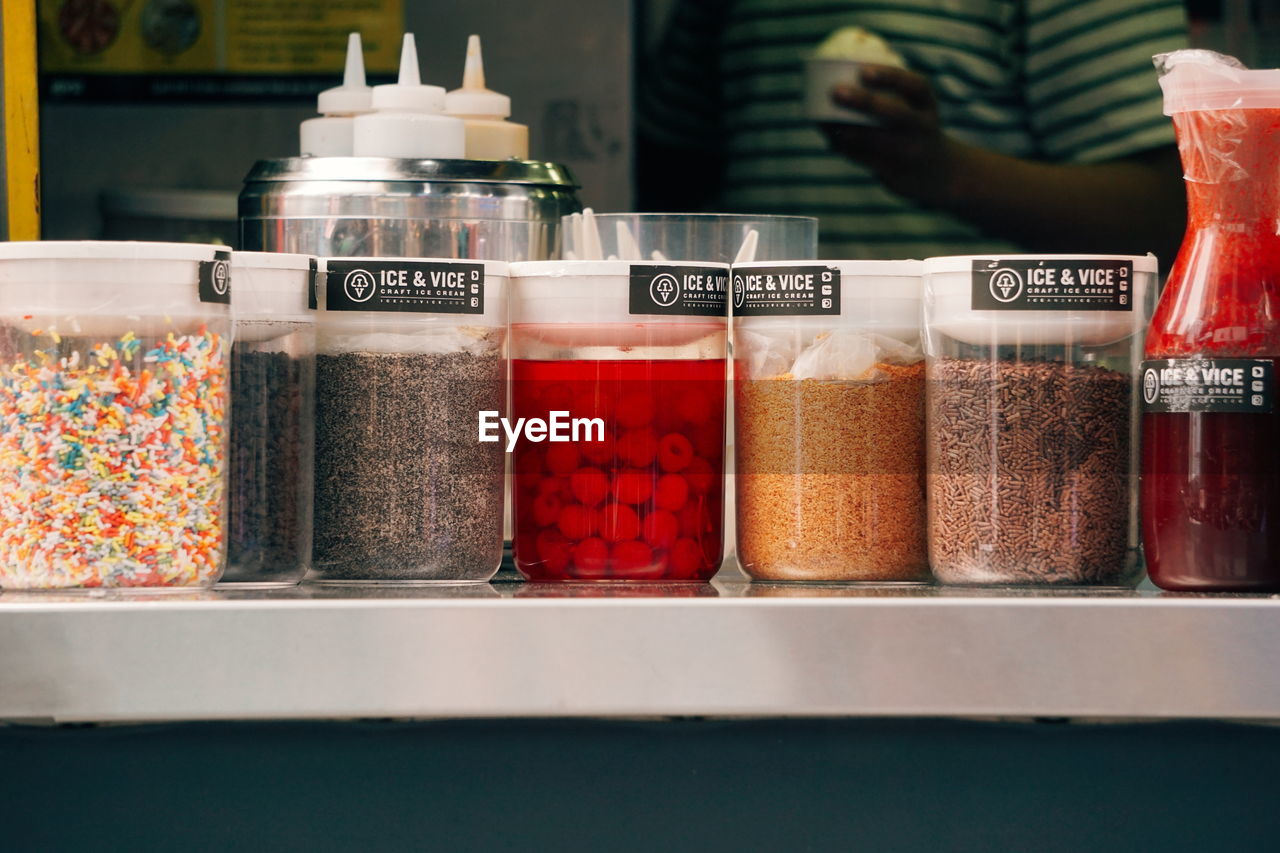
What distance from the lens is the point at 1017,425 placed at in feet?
2.71

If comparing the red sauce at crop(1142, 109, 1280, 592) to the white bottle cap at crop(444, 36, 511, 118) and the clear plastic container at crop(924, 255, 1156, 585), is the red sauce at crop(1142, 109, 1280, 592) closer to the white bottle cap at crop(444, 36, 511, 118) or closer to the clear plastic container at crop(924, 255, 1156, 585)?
the clear plastic container at crop(924, 255, 1156, 585)

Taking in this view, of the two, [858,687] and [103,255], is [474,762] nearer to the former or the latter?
[858,687]

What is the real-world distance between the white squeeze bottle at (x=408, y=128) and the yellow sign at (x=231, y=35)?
2.07 ft

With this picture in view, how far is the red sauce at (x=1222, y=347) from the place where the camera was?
78 cm

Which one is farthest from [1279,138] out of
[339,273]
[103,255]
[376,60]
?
[376,60]

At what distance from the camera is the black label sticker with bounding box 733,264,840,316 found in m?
0.86

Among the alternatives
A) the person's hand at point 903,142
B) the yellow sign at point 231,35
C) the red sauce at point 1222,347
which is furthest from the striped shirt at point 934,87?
the red sauce at point 1222,347

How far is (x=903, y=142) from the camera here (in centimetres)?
165

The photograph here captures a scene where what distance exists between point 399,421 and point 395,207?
0.18 m

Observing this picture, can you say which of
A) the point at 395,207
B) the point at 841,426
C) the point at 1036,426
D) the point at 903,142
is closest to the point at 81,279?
the point at 395,207

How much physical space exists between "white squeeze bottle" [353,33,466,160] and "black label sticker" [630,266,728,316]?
0.18 m

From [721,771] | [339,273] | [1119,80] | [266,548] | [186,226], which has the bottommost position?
[721,771]

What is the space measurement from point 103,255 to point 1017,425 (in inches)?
20.6

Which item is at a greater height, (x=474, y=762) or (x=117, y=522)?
(x=117, y=522)
